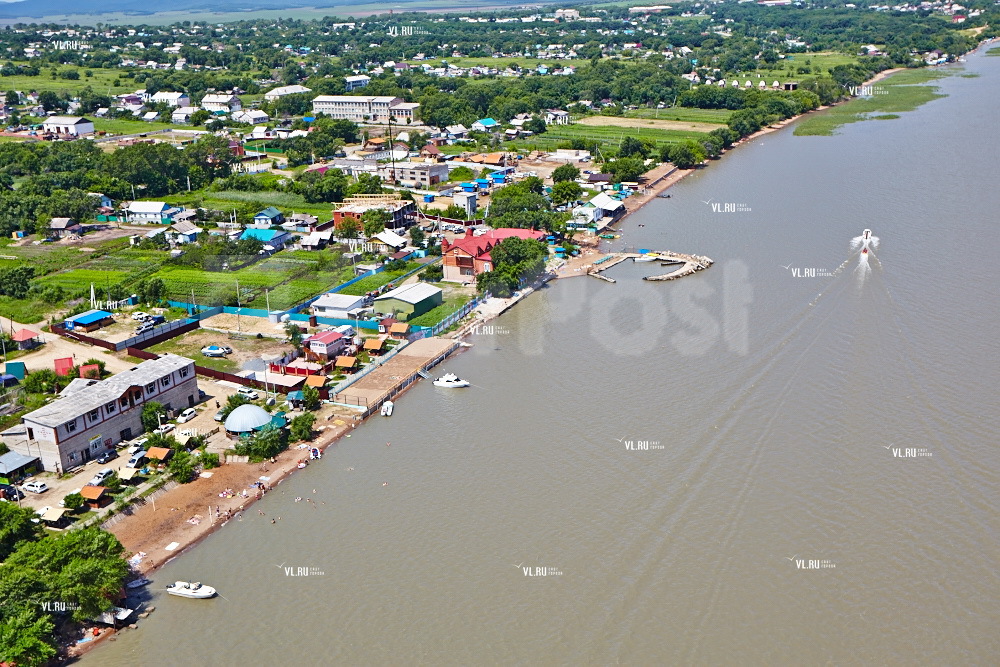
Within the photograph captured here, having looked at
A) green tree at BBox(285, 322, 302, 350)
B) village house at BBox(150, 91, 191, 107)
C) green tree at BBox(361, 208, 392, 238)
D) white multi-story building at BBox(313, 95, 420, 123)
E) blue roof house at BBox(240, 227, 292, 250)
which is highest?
village house at BBox(150, 91, 191, 107)

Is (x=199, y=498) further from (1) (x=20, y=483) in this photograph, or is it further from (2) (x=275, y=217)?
(2) (x=275, y=217)

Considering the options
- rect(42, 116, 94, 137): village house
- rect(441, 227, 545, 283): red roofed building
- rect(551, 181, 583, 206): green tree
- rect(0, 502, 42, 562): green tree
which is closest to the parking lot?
rect(0, 502, 42, 562): green tree

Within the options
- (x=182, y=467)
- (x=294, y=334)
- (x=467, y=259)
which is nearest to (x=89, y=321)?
(x=294, y=334)

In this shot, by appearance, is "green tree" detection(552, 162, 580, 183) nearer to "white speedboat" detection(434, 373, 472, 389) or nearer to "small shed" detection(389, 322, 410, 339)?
"small shed" detection(389, 322, 410, 339)

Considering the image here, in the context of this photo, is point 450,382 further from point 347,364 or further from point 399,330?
point 399,330

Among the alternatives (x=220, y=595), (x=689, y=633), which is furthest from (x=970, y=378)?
(x=220, y=595)

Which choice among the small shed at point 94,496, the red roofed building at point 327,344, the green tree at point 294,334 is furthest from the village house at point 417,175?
the small shed at point 94,496

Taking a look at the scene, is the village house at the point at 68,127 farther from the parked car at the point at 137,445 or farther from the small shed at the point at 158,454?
the small shed at the point at 158,454
